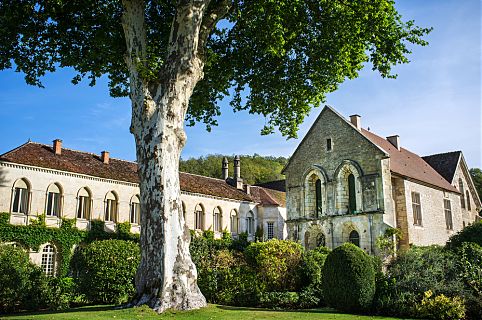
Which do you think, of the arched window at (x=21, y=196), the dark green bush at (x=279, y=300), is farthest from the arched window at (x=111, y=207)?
the dark green bush at (x=279, y=300)

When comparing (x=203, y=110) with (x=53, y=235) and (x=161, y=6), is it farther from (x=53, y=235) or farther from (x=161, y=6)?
(x=53, y=235)

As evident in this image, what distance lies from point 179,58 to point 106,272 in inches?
370

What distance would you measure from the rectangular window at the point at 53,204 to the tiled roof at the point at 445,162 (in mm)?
30934

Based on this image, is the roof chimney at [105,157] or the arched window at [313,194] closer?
the arched window at [313,194]

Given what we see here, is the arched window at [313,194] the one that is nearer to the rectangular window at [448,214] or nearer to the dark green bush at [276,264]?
the rectangular window at [448,214]

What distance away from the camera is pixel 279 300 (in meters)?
17.1

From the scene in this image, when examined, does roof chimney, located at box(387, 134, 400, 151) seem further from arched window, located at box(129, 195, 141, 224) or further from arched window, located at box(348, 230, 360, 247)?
arched window, located at box(129, 195, 141, 224)

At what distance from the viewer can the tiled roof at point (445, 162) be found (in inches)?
1497

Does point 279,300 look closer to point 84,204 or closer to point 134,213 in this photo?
point 84,204

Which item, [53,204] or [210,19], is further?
[53,204]

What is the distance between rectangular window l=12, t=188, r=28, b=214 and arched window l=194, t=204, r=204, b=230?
558 inches

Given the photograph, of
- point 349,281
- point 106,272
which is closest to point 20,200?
point 106,272

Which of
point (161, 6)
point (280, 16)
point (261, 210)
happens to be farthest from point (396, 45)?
point (261, 210)

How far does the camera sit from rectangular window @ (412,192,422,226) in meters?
29.9
